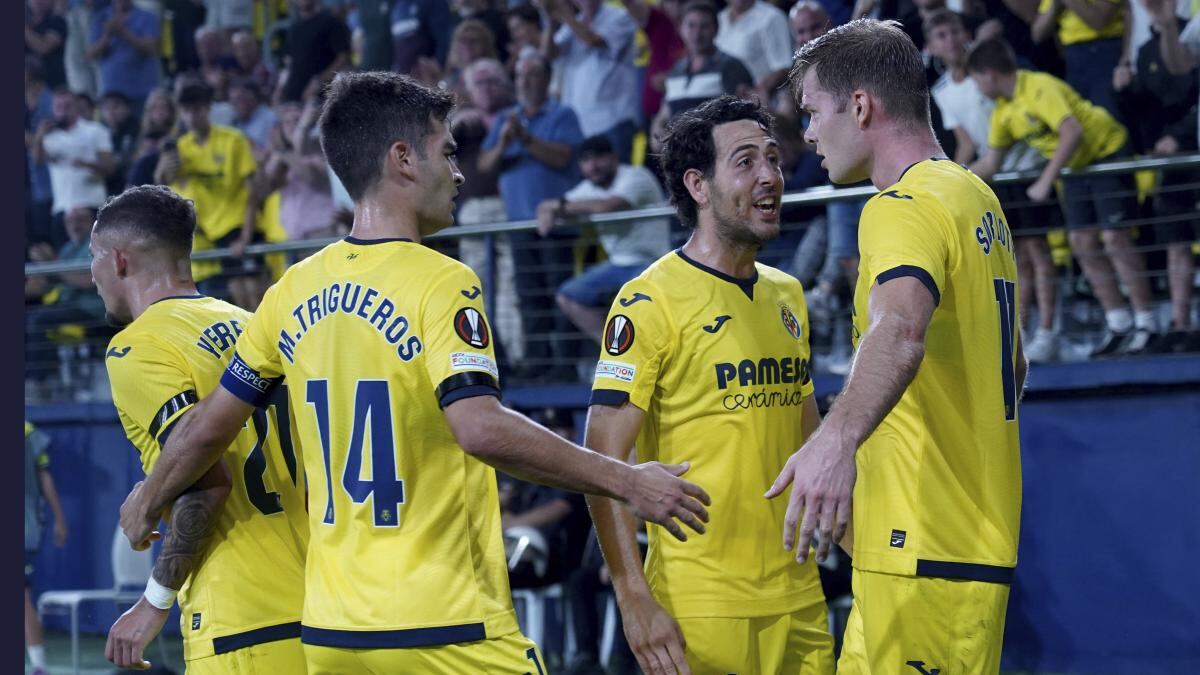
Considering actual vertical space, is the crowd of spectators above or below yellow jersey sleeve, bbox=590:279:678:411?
above

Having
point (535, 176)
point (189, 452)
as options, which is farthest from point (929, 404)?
point (535, 176)

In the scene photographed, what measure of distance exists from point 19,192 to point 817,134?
2146mm

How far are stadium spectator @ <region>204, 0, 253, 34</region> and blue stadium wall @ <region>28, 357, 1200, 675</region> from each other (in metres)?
9.10

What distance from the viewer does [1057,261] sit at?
834cm

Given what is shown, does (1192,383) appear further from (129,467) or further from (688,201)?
(129,467)

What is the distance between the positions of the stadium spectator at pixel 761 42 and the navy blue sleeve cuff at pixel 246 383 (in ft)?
20.3

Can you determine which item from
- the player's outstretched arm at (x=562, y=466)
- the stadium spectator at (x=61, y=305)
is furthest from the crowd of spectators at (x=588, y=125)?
the player's outstretched arm at (x=562, y=466)

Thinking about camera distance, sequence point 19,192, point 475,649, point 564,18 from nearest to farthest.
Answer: point 19,192
point 475,649
point 564,18

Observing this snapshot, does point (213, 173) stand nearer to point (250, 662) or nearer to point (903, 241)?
point (250, 662)

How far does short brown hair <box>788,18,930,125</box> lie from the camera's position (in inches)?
145

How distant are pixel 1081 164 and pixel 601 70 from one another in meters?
3.90

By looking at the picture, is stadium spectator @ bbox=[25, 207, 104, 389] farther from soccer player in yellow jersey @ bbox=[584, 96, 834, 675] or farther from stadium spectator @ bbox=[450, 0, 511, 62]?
soccer player in yellow jersey @ bbox=[584, 96, 834, 675]

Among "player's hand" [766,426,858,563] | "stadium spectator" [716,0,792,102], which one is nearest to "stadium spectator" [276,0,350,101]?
"stadium spectator" [716,0,792,102]

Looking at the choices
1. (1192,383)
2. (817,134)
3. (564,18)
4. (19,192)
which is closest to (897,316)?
(817,134)
